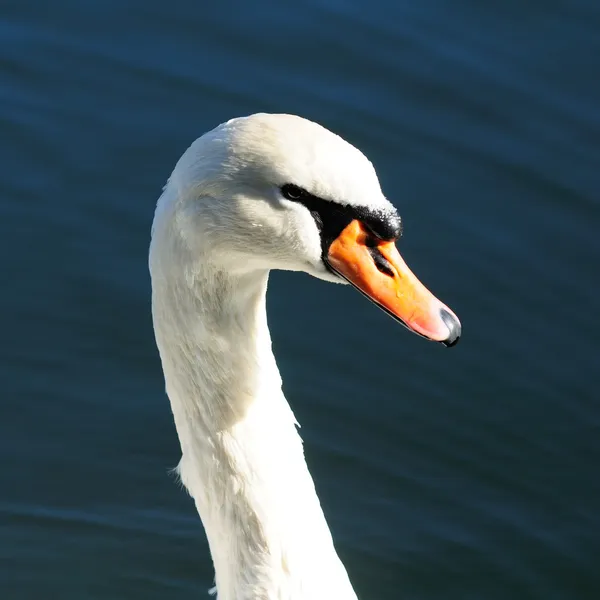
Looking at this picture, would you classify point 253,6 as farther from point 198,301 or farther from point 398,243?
point 198,301

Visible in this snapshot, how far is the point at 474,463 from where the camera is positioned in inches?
317

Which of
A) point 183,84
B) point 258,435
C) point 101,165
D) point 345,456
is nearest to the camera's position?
point 258,435

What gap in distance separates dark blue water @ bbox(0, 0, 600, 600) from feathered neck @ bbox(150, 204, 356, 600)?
2.35 m

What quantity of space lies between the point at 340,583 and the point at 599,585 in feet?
8.60

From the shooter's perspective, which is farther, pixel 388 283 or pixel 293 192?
pixel 388 283

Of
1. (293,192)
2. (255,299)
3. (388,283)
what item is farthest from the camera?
(255,299)

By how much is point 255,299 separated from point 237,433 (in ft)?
1.95

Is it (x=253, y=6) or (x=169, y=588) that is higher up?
(x=253, y=6)

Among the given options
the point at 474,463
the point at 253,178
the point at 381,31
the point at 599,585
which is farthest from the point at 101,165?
the point at 253,178

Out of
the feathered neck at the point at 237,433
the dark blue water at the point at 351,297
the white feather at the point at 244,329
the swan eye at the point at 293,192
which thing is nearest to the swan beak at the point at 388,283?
the white feather at the point at 244,329

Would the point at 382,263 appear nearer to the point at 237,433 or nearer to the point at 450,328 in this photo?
the point at 450,328

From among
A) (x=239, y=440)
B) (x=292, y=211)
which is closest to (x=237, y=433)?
(x=239, y=440)

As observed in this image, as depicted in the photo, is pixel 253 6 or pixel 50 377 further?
pixel 253 6

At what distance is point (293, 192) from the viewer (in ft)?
14.0
